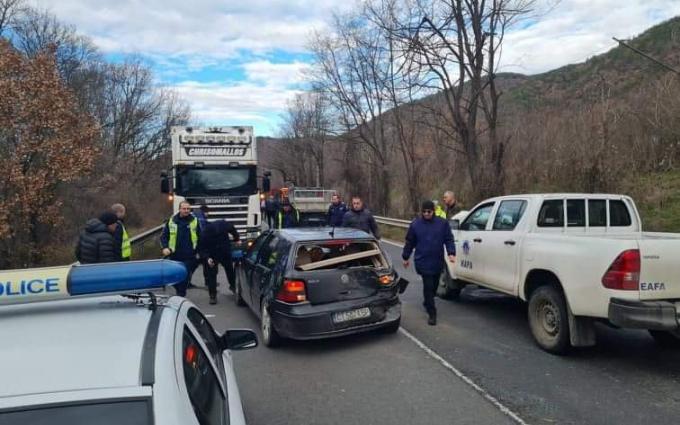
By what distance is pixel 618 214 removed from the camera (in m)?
6.97

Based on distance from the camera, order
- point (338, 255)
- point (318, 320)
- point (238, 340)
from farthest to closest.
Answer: point (338, 255) → point (318, 320) → point (238, 340)

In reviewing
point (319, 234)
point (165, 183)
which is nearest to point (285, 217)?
point (165, 183)

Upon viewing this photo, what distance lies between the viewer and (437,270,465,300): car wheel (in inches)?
336

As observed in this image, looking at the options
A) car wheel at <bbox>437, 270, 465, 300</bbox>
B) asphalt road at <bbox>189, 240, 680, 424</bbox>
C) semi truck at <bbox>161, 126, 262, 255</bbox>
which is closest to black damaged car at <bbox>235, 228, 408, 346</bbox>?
asphalt road at <bbox>189, 240, 680, 424</bbox>

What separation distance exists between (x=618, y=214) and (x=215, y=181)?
1078cm

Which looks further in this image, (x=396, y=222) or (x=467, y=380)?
(x=396, y=222)

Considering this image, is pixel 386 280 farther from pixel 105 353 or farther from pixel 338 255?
pixel 105 353

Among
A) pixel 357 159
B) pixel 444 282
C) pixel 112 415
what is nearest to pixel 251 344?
pixel 112 415

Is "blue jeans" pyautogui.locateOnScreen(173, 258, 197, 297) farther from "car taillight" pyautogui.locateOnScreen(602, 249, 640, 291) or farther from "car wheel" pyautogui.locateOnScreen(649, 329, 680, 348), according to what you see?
"car wheel" pyautogui.locateOnScreen(649, 329, 680, 348)

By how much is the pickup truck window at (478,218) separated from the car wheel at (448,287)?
94 centimetres

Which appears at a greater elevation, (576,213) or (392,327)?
(576,213)

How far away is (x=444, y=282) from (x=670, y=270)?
163 inches

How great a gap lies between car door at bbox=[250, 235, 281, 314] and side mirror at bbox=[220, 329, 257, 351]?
310 centimetres

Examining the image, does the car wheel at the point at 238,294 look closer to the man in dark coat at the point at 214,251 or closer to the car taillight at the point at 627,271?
the man in dark coat at the point at 214,251
